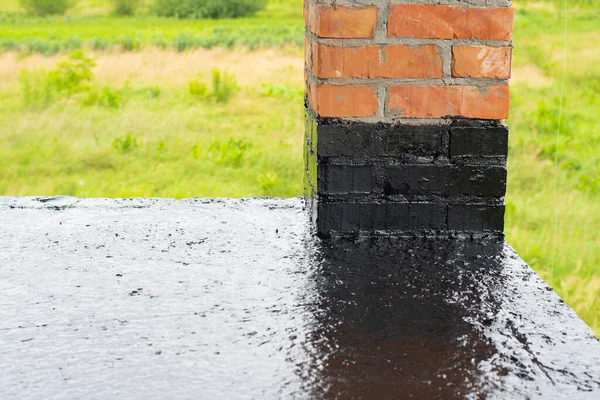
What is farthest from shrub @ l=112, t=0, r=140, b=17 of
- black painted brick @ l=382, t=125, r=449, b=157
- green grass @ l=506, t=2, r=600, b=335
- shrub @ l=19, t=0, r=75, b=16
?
black painted brick @ l=382, t=125, r=449, b=157

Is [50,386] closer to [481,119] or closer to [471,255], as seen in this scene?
[471,255]

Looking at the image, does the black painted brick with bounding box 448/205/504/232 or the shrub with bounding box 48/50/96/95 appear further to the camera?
the shrub with bounding box 48/50/96/95

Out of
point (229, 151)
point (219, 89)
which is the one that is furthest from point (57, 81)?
point (229, 151)

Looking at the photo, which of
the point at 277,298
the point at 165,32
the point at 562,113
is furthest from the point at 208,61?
the point at 277,298

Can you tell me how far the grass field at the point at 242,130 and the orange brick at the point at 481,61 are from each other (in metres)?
2.19

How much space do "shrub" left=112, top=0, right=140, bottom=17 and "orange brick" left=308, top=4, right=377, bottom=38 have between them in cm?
1304

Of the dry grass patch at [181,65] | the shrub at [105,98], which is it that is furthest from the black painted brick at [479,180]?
the dry grass patch at [181,65]

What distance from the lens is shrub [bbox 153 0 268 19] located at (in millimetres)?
12617

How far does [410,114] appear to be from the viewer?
1.71m

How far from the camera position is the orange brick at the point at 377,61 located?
5.51 feet

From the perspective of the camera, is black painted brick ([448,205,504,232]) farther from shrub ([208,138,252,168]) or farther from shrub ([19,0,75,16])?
shrub ([19,0,75,16])

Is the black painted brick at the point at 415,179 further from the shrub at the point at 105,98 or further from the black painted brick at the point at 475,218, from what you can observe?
the shrub at the point at 105,98

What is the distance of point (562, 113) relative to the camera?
653 cm

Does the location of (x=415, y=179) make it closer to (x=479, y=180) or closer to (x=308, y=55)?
(x=479, y=180)
